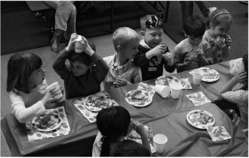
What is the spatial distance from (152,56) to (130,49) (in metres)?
0.24

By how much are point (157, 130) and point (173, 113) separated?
0.74ft

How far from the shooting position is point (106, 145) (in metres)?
2.05

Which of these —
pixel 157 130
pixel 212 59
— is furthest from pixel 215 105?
pixel 212 59

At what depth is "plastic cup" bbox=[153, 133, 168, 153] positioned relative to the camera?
2236 millimetres

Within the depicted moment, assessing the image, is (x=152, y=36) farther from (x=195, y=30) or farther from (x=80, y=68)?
(x=80, y=68)

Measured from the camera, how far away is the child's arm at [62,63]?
2632mm

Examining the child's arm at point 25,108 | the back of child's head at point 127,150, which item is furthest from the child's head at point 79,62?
the back of child's head at point 127,150

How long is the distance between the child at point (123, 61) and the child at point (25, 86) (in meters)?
0.69

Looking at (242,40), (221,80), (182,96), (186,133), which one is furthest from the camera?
(242,40)

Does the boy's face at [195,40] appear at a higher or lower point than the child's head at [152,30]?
lower

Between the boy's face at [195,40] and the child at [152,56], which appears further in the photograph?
the boy's face at [195,40]

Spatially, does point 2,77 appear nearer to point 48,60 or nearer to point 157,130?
point 48,60

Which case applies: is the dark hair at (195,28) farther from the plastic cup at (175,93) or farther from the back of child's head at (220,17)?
the plastic cup at (175,93)

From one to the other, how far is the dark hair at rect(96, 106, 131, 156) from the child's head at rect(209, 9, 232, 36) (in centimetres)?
163
